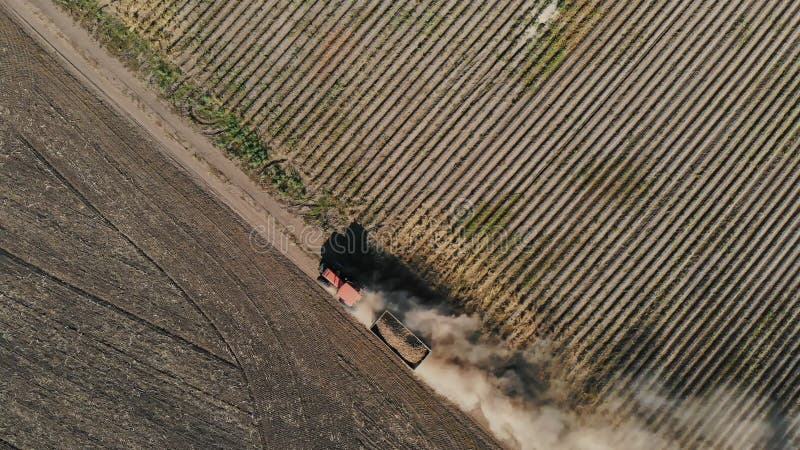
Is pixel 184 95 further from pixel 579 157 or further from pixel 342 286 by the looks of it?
pixel 579 157

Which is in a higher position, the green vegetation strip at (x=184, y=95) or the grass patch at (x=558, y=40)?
the grass patch at (x=558, y=40)

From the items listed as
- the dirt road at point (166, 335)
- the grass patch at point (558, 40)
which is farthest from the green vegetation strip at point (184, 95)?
the grass patch at point (558, 40)

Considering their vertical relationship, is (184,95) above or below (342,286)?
above

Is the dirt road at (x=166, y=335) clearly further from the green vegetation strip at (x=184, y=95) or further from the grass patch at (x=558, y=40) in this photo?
the grass patch at (x=558, y=40)

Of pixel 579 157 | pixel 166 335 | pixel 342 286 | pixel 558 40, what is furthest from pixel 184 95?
pixel 579 157

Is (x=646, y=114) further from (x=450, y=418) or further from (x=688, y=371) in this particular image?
(x=450, y=418)

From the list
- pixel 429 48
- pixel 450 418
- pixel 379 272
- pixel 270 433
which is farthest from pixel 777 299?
pixel 270 433
